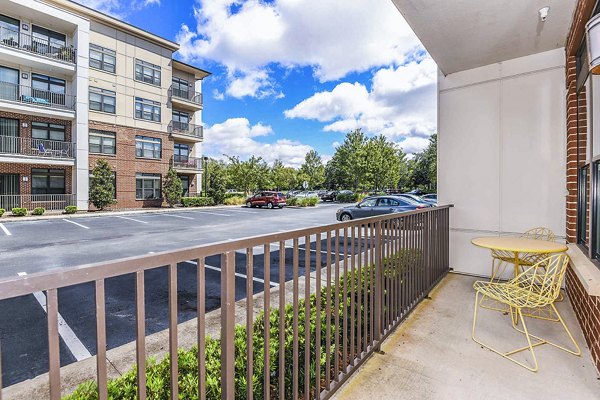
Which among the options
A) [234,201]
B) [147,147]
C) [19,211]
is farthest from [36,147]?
[234,201]

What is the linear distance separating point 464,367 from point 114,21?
25.9 m

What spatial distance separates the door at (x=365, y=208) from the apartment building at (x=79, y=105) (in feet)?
51.8

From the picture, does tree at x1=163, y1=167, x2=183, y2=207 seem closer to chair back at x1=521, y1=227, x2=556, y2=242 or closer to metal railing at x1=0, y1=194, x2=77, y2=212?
metal railing at x1=0, y1=194, x2=77, y2=212

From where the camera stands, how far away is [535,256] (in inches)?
166

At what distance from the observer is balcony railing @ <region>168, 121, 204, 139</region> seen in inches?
933

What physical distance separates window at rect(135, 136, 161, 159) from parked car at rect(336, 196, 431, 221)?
1552cm

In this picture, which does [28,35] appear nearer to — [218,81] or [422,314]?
[218,81]

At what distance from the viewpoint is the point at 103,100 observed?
20.2 m

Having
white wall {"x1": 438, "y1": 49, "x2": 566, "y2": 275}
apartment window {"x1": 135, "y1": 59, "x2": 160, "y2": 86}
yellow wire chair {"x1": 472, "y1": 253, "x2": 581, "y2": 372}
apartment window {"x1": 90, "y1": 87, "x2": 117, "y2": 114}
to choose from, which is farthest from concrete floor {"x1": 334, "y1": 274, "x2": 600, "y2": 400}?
apartment window {"x1": 135, "y1": 59, "x2": 160, "y2": 86}

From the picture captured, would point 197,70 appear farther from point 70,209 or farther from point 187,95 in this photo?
point 70,209

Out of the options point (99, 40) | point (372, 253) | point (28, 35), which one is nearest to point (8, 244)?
point (372, 253)

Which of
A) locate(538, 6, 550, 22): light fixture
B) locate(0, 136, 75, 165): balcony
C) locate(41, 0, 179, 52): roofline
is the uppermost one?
locate(41, 0, 179, 52): roofline

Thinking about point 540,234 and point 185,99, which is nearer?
point 540,234

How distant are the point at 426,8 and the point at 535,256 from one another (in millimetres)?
3460
